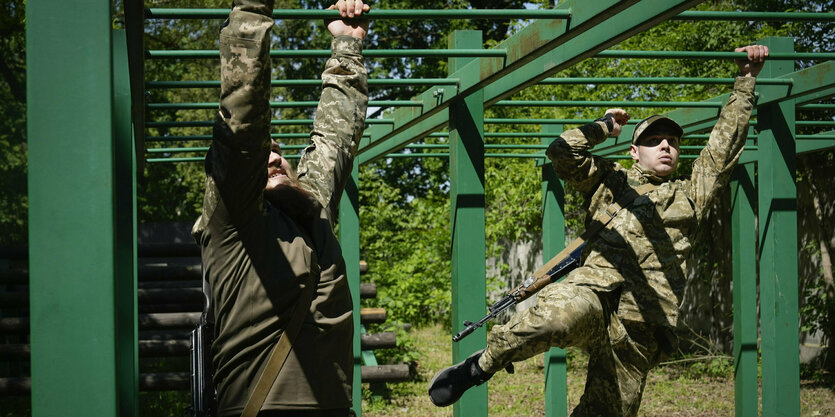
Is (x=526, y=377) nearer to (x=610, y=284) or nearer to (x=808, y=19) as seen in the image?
(x=610, y=284)

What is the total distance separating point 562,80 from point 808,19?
1.36 metres

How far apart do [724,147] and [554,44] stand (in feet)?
4.37

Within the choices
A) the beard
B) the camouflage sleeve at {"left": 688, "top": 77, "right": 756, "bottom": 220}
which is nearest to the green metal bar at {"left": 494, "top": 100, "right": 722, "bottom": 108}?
the camouflage sleeve at {"left": 688, "top": 77, "right": 756, "bottom": 220}

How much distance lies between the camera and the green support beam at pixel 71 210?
1.61 m

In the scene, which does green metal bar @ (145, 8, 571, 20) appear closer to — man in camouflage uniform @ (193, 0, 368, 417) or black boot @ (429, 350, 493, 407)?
man in camouflage uniform @ (193, 0, 368, 417)

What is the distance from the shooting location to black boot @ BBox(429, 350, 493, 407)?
13.1 ft

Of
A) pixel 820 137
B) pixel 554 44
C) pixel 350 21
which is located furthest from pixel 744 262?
pixel 350 21

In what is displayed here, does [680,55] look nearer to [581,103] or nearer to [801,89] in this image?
[581,103]

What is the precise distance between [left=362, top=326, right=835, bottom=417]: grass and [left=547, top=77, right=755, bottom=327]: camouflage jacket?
433 centimetres

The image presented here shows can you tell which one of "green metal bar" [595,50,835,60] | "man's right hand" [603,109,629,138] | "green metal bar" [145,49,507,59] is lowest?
"man's right hand" [603,109,629,138]

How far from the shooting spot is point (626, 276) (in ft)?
13.5

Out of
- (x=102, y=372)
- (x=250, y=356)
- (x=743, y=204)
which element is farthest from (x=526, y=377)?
(x=102, y=372)

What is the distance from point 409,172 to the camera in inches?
830

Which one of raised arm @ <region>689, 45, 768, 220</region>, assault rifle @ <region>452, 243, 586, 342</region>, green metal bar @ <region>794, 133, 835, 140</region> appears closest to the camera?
raised arm @ <region>689, 45, 768, 220</region>
